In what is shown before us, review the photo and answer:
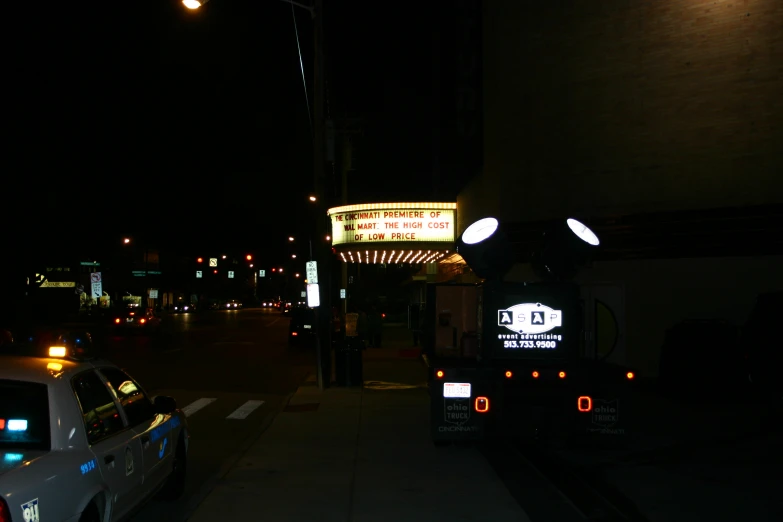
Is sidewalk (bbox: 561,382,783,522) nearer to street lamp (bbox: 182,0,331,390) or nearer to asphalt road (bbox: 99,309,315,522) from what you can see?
asphalt road (bbox: 99,309,315,522)

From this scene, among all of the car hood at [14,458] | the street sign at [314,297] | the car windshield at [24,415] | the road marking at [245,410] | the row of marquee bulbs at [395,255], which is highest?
the row of marquee bulbs at [395,255]

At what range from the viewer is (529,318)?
33.6ft

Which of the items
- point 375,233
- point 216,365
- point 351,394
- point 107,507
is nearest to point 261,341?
point 216,365

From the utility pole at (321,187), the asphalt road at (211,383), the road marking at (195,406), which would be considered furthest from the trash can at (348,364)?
the road marking at (195,406)

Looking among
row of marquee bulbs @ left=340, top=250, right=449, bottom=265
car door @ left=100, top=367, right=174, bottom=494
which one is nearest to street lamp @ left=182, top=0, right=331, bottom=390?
row of marquee bulbs @ left=340, top=250, right=449, bottom=265

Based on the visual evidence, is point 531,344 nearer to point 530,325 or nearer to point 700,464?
point 530,325

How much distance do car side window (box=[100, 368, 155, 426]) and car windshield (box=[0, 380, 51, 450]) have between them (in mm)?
1053

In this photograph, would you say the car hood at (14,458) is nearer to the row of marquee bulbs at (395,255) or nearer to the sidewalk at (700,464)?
the sidewalk at (700,464)

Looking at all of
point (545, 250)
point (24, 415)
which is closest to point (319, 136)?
point (545, 250)

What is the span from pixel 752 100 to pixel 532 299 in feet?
27.3

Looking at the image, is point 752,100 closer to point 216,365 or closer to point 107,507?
point 107,507

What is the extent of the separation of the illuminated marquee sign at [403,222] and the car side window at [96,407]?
1752 cm

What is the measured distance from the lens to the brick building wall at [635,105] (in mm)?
15516

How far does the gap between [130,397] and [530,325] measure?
17.6ft
